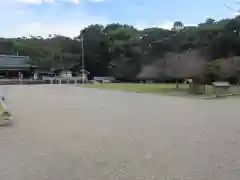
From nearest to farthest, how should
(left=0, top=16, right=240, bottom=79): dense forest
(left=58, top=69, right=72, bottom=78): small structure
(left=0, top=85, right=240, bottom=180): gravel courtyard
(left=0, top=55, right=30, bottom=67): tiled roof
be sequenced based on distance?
(left=0, top=85, right=240, bottom=180): gravel courtyard < (left=0, top=16, right=240, bottom=79): dense forest < (left=58, top=69, right=72, bottom=78): small structure < (left=0, top=55, right=30, bottom=67): tiled roof

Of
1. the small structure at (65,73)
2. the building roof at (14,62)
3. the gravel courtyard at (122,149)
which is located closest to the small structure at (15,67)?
the building roof at (14,62)

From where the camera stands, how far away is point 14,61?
174 feet

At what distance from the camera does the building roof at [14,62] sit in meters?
52.8

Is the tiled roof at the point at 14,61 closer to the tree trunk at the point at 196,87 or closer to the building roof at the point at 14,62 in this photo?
the building roof at the point at 14,62

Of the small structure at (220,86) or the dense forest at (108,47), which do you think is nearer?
the small structure at (220,86)

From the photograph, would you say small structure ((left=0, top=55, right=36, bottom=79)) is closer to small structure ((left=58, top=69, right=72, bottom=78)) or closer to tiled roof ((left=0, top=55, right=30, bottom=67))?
tiled roof ((left=0, top=55, right=30, bottom=67))

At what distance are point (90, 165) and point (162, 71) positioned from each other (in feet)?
51.1

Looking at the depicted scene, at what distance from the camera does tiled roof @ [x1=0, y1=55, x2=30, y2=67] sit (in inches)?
2076

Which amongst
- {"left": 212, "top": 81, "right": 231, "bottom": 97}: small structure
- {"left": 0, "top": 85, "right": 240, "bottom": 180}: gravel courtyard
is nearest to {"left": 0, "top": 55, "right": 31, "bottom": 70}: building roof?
{"left": 212, "top": 81, "right": 231, "bottom": 97}: small structure

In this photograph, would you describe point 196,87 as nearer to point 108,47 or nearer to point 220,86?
point 220,86

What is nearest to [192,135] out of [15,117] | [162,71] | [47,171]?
[47,171]

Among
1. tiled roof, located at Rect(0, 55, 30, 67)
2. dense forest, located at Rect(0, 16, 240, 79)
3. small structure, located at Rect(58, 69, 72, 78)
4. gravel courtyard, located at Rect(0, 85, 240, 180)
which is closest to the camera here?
gravel courtyard, located at Rect(0, 85, 240, 180)

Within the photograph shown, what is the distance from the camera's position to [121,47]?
156 ft

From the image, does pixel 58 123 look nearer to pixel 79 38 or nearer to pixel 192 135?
pixel 192 135
